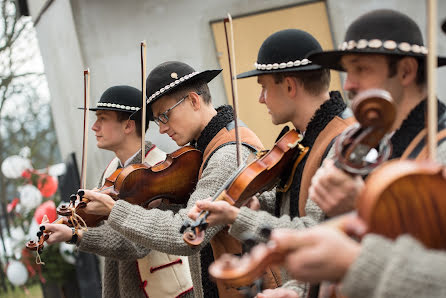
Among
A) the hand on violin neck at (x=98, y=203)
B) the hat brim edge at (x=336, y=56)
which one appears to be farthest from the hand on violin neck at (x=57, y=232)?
the hat brim edge at (x=336, y=56)

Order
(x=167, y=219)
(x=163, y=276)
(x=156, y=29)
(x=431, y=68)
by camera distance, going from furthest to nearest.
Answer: (x=156, y=29)
(x=163, y=276)
(x=167, y=219)
(x=431, y=68)

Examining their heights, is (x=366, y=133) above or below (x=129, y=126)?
above

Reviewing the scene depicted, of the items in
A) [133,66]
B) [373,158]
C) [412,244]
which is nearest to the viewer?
[412,244]

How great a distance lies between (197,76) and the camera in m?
3.58

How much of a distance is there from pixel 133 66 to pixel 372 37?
14.0 ft

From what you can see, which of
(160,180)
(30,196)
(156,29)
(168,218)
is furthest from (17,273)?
(168,218)

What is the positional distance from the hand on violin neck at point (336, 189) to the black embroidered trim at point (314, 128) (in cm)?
85

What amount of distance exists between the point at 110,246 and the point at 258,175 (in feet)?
4.69

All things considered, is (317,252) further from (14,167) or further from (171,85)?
(14,167)

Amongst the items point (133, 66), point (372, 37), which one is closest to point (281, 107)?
point (372, 37)

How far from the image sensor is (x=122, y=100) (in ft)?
14.2

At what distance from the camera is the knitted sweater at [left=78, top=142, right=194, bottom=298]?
3729mm

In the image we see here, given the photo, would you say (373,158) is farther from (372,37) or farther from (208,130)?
(208,130)

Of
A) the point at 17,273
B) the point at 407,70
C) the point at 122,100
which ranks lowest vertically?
the point at 17,273
